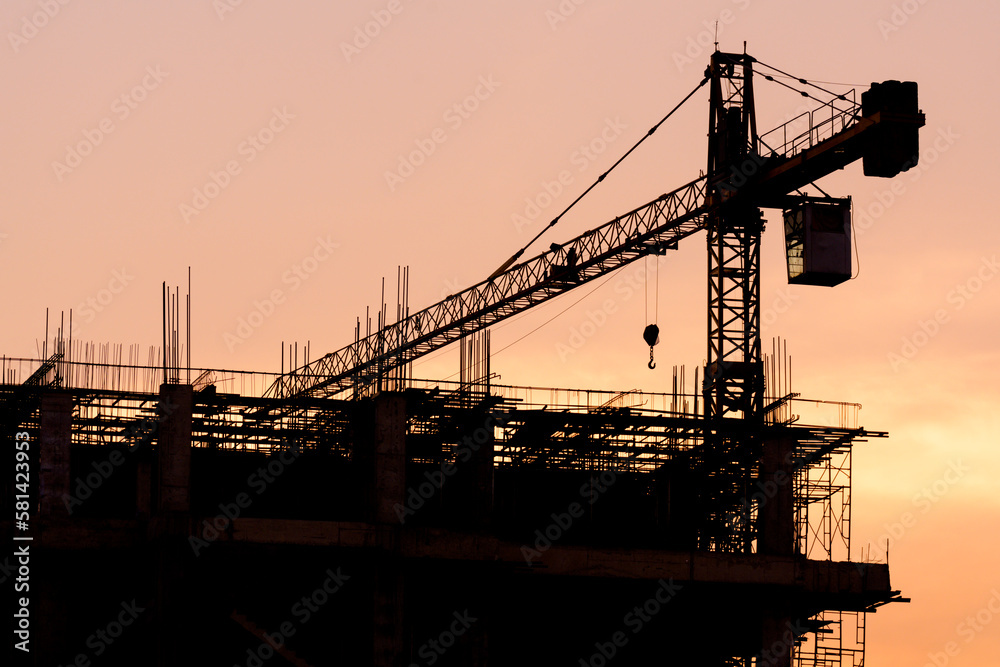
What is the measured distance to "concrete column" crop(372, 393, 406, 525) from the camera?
52.6m

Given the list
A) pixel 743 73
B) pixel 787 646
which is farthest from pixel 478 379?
pixel 743 73

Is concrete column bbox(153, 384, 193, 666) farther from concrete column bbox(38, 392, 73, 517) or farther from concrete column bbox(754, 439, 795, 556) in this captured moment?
concrete column bbox(754, 439, 795, 556)

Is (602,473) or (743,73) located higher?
(743,73)

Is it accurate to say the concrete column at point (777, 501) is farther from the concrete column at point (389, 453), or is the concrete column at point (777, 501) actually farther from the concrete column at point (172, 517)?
the concrete column at point (172, 517)

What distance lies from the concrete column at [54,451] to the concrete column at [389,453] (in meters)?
9.27

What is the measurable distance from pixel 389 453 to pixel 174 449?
6455 millimetres

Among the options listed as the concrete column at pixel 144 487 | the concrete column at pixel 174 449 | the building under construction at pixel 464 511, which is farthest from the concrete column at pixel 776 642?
the concrete column at pixel 144 487

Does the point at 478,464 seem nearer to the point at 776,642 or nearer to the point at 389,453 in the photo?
the point at 389,453

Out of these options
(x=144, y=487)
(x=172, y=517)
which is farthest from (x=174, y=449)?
(x=144, y=487)

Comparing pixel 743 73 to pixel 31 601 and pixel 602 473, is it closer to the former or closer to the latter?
pixel 602 473

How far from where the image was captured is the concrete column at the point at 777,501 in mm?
54812

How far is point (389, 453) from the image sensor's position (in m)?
52.8

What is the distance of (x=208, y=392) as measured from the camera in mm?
52500

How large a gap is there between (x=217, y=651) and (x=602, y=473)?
1508 centimetres
